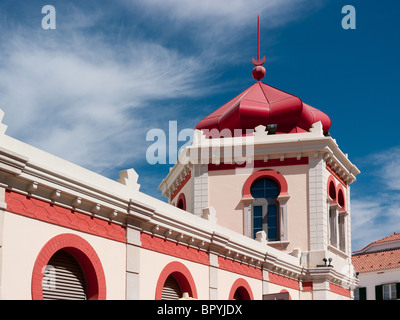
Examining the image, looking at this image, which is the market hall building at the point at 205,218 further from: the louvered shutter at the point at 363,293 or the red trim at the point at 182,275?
the louvered shutter at the point at 363,293

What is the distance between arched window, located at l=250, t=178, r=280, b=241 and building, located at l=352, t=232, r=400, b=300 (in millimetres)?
19339

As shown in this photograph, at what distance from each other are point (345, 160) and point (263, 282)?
8737 mm

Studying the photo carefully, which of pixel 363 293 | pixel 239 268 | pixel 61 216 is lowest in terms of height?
pixel 239 268

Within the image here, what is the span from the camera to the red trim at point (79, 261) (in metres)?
12.6

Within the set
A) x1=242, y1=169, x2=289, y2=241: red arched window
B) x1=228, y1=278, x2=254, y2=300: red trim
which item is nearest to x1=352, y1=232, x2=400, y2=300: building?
x1=242, y1=169, x2=289, y2=241: red arched window

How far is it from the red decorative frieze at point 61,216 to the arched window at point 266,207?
39.7 ft

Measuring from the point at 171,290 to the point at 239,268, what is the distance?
3757 millimetres

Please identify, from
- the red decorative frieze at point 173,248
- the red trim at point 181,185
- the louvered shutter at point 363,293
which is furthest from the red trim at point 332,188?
the louvered shutter at point 363,293

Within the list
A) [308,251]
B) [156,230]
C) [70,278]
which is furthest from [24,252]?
[308,251]

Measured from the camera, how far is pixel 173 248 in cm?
1741

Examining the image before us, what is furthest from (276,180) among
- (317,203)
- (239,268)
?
(239,268)

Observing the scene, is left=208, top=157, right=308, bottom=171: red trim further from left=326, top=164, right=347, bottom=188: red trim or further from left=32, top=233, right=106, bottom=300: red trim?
left=32, top=233, right=106, bottom=300: red trim

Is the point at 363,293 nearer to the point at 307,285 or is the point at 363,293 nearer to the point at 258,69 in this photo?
the point at 258,69
